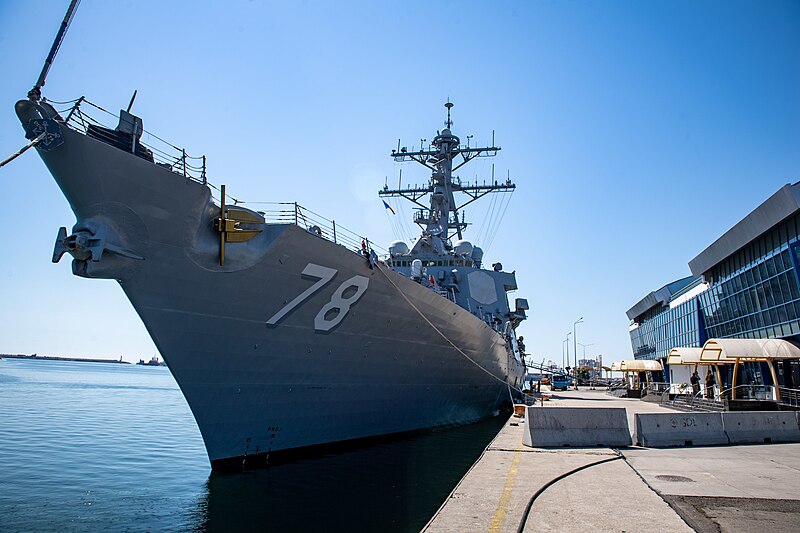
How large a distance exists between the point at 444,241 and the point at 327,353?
11.5 m

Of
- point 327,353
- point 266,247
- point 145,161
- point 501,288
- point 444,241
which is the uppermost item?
point 444,241

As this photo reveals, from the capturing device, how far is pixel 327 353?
9.42 m

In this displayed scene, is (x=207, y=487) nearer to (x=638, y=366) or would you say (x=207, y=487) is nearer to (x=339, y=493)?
(x=339, y=493)

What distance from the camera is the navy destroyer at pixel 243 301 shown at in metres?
6.57

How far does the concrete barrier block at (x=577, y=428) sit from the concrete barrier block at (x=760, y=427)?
6.76 ft

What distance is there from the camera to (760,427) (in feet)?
30.3

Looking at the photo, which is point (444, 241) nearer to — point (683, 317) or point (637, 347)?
point (683, 317)

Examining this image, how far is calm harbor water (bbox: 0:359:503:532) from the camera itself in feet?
21.0

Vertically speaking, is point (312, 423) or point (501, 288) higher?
point (501, 288)

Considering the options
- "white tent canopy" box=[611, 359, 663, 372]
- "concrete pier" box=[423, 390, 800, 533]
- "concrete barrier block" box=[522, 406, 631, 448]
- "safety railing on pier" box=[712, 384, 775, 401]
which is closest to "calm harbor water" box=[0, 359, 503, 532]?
"concrete pier" box=[423, 390, 800, 533]

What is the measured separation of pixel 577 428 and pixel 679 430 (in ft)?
5.81

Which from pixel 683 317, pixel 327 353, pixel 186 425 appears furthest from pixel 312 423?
pixel 683 317

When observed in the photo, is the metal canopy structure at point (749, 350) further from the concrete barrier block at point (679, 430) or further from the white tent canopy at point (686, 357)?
the concrete barrier block at point (679, 430)

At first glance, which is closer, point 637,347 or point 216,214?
point 216,214
